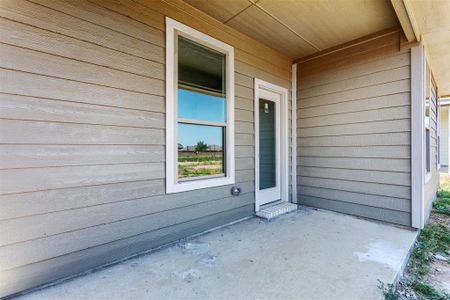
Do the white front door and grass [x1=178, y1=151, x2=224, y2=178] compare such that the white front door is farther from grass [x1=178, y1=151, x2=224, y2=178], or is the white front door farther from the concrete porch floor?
the concrete porch floor

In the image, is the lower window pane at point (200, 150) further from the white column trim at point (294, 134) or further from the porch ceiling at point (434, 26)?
the porch ceiling at point (434, 26)

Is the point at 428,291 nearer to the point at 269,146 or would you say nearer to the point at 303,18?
the point at 269,146

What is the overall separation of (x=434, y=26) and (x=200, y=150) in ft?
10.3

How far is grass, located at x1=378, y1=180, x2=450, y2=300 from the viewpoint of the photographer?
1693mm

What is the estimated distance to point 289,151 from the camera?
397 cm

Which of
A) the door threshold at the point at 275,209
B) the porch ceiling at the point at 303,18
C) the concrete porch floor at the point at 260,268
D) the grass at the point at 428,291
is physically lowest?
the grass at the point at 428,291

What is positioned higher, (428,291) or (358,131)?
(358,131)

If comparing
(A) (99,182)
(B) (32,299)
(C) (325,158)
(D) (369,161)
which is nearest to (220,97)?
(A) (99,182)

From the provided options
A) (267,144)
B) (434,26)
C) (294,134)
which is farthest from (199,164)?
(434,26)

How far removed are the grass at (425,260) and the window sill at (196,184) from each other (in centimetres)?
176

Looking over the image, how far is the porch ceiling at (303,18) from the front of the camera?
2.51 metres

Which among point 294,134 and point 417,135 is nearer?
point 417,135

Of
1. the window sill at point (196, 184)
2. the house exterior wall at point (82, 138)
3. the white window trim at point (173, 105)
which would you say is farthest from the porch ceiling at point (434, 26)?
the window sill at point (196, 184)

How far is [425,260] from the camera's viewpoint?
7.31ft
